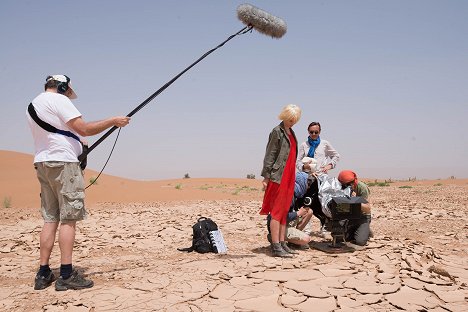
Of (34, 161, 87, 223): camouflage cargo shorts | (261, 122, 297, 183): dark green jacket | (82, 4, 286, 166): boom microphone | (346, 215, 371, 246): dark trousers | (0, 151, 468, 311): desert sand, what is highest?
(82, 4, 286, 166): boom microphone

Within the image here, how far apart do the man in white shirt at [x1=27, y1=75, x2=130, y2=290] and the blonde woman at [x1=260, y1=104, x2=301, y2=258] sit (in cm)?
181

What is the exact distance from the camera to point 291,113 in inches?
182

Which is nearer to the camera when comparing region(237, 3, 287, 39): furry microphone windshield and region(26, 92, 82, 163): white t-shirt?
region(26, 92, 82, 163): white t-shirt

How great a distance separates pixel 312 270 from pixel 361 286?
1.83ft

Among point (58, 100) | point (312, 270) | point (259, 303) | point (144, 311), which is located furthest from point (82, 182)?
point (312, 270)

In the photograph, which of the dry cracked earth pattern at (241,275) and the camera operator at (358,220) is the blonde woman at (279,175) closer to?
the dry cracked earth pattern at (241,275)

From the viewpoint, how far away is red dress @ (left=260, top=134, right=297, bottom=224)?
4.61 meters

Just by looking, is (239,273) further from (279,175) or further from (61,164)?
(61,164)

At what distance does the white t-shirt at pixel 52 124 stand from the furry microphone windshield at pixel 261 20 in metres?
1.92

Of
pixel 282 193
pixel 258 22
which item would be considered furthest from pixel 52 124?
pixel 282 193

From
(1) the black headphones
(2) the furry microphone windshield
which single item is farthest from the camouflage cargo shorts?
(2) the furry microphone windshield

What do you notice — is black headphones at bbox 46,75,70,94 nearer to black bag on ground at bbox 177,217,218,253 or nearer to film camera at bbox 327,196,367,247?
black bag on ground at bbox 177,217,218,253

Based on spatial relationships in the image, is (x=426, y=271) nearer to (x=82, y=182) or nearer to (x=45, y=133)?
(x=82, y=182)

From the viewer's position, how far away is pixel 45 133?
340 cm
